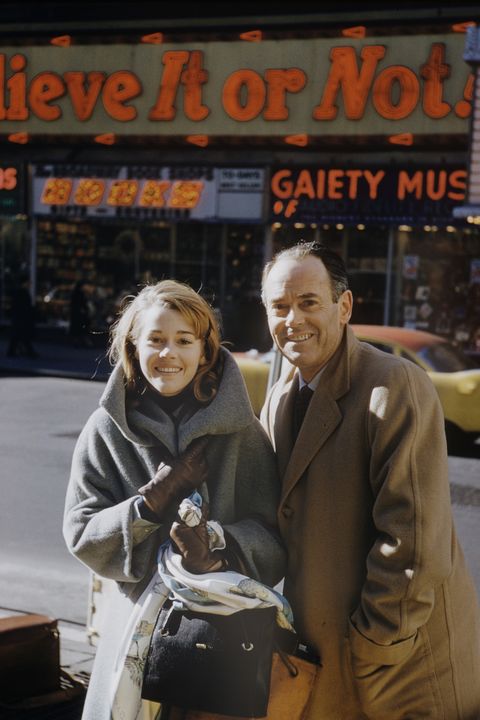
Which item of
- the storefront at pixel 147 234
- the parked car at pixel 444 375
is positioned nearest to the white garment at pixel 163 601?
the parked car at pixel 444 375

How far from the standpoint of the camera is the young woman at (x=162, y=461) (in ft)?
8.43

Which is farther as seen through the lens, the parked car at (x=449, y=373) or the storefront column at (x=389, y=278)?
the storefront column at (x=389, y=278)

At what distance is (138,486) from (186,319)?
0.48m

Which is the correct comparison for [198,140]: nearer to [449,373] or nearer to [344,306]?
[449,373]

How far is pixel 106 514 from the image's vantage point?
2.58 m

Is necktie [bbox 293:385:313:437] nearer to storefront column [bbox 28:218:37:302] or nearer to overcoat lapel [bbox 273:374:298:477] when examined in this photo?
overcoat lapel [bbox 273:374:298:477]

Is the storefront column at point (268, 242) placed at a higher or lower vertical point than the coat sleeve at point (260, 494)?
higher

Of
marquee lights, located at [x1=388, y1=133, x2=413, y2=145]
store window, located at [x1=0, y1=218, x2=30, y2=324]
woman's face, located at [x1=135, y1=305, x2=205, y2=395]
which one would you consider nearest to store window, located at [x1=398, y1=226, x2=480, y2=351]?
marquee lights, located at [x1=388, y1=133, x2=413, y2=145]

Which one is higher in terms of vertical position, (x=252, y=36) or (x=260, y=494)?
(x=252, y=36)

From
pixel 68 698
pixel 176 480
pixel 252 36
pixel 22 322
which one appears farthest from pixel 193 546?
pixel 252 36

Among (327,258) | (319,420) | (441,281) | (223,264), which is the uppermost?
(327,258)

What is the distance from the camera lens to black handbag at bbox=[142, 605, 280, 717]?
2461mm

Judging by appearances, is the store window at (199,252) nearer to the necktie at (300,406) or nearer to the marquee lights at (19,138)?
the marquee lights at (19,138)

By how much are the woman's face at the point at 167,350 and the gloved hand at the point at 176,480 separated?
20 cm
